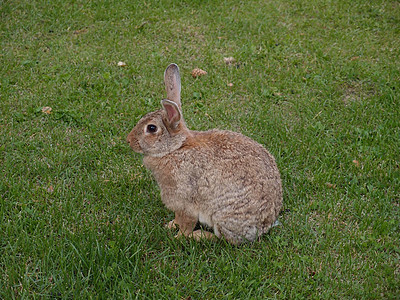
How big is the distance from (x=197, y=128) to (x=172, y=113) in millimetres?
1598

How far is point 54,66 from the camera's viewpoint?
6520mm

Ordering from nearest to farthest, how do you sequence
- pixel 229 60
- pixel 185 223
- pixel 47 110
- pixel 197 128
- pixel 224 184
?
1. pixel 224 184
2. pixel 185 223
3. pixel 197 128
4. pixel 47 110
5. pixel 229 60

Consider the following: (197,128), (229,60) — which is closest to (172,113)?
(197,128)

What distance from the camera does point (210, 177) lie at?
396cm

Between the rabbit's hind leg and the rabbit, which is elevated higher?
the rabbit

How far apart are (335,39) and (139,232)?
518 cm

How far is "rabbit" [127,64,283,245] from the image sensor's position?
3.91m

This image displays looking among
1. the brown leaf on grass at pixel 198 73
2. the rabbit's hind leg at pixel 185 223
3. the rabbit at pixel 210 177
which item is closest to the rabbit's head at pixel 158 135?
the rabbit at pixel 210 177

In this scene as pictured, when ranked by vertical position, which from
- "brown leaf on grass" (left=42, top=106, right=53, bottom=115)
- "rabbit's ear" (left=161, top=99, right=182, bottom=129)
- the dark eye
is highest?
"rabbit's ear" (left=161, top=99, right=182, bottom=129)

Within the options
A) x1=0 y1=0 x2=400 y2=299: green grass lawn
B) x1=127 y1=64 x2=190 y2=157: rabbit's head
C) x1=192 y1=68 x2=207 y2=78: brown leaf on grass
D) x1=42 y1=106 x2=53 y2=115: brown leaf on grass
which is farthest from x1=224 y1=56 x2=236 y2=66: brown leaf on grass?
x1=127 y1=64 x2=190 y2=157: rabbit's head

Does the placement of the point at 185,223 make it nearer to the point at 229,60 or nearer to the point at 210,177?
the point at 210,177

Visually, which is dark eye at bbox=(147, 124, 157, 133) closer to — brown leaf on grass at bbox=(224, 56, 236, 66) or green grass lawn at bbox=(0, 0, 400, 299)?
green grass lawn at bbox=(0, 0, 400, 299)

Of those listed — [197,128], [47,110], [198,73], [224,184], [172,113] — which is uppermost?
[172,113]

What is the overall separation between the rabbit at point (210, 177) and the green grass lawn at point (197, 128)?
0.70 feet
